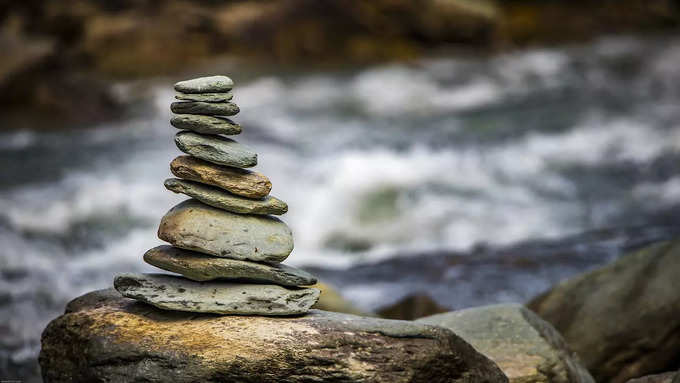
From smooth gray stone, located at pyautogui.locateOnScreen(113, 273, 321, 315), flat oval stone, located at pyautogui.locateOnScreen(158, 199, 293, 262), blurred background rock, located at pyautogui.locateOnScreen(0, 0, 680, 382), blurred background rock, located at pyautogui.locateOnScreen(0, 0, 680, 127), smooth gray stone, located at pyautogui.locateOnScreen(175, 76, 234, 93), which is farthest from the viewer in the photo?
blurred background rock, located at pyautogui.locateOnScreen(0, 0, 680, 127)

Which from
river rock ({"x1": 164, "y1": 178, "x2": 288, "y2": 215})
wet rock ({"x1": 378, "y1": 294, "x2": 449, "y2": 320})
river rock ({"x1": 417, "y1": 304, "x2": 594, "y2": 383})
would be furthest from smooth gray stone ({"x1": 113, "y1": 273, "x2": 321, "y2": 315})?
wet rock ({"x1": 378, "y1": 294, "x2": 449, "y2": 320})

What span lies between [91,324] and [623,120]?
41.9ft

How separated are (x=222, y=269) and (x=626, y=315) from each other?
3711 millimetres

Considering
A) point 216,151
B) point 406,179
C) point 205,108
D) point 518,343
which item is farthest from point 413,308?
point 406,179

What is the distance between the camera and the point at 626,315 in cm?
710

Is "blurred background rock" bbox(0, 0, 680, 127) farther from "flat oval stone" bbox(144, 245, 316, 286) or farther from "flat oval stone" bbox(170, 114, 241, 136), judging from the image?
"flat oval stone" bbox(144, 245, 316, 286)

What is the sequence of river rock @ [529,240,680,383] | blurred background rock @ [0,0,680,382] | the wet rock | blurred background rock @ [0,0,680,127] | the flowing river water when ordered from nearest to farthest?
river rock @ [529,240,680,383] < the wet rock < the flowing river water < blurred background rock @ [0,0,680,382] < blurred background rock @ [0,0,680,127]

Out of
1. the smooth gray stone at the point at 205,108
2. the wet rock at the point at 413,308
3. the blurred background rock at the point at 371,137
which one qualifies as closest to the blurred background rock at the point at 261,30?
the blurred background rock at the point at 371,137

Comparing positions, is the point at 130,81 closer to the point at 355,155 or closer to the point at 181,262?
the point at 355,155

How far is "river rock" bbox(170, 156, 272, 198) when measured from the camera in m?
5.39

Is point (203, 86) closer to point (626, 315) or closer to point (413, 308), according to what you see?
point (626, 315)

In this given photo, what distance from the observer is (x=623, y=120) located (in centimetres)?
1578

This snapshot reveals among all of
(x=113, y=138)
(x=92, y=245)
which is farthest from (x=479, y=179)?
(x=113, y=138)

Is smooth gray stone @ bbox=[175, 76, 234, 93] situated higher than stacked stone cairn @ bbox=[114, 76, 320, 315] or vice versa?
smooth gray stone @ bbox=[175, 76, 234, 93]
